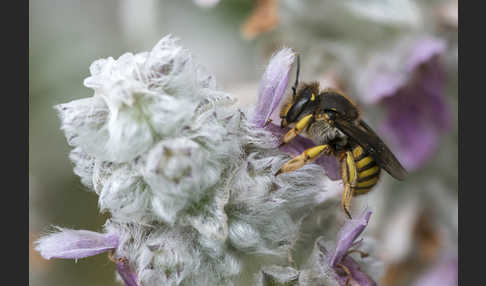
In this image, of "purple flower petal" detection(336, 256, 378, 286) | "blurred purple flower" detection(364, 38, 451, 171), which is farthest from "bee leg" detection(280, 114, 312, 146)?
"blurred purple flower" detection(364, 38, 451, 171)

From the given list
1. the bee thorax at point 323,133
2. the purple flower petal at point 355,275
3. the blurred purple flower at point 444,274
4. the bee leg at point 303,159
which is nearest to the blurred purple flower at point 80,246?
the bee leg at point 303,159

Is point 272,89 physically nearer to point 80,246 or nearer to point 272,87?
point 272,87

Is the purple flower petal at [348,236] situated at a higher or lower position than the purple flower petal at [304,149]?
lower

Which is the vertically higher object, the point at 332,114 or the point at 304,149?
the point at 332,114

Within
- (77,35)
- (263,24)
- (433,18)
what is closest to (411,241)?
(433,18)

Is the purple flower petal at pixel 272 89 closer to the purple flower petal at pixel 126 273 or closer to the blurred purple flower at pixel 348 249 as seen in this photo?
the blurred purple flower at pixel 348 249

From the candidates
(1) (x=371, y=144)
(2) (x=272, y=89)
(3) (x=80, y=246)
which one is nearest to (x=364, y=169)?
(1) (x=371, y=144)
